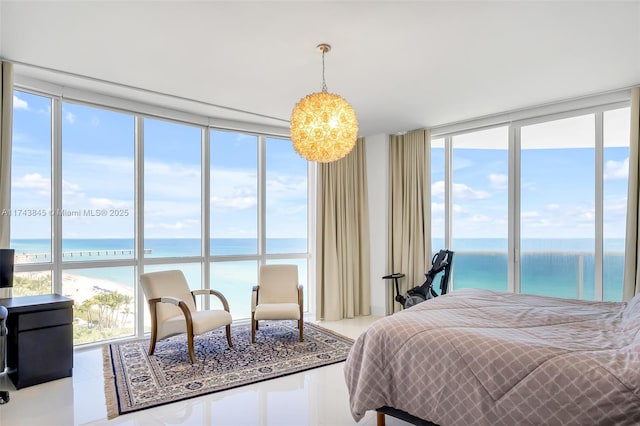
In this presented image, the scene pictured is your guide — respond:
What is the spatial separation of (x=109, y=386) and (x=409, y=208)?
4261 millimetres

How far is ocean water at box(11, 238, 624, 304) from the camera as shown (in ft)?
13.3

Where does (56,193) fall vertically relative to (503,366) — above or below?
above

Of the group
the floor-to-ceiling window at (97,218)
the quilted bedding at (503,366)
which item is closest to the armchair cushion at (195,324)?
the floor-to-ceiling window at (97,218)

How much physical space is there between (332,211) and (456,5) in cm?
357

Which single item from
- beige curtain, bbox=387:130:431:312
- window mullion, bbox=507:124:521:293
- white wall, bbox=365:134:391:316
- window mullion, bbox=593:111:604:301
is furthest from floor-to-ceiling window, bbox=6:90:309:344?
window mullion, bbox=593:111:604:301

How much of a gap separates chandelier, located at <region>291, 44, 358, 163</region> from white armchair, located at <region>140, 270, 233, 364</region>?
202cm

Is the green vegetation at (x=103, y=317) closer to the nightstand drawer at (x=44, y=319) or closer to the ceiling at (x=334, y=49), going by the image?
the nightstand drawer at (x=44, y=319)

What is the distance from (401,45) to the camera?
2.89m

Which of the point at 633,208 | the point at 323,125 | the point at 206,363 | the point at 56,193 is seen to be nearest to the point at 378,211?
the point at 633,208

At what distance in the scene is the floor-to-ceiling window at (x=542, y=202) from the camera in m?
4.05

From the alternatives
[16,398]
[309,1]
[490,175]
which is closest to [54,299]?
[16,398]

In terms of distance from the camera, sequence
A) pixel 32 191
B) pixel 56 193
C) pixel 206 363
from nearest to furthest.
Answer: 1. pixel 206 363
2. pixel 32 191
3. pixel 56 193

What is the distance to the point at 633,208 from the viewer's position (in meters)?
3.69

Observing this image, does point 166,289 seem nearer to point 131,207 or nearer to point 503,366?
point 131,207
